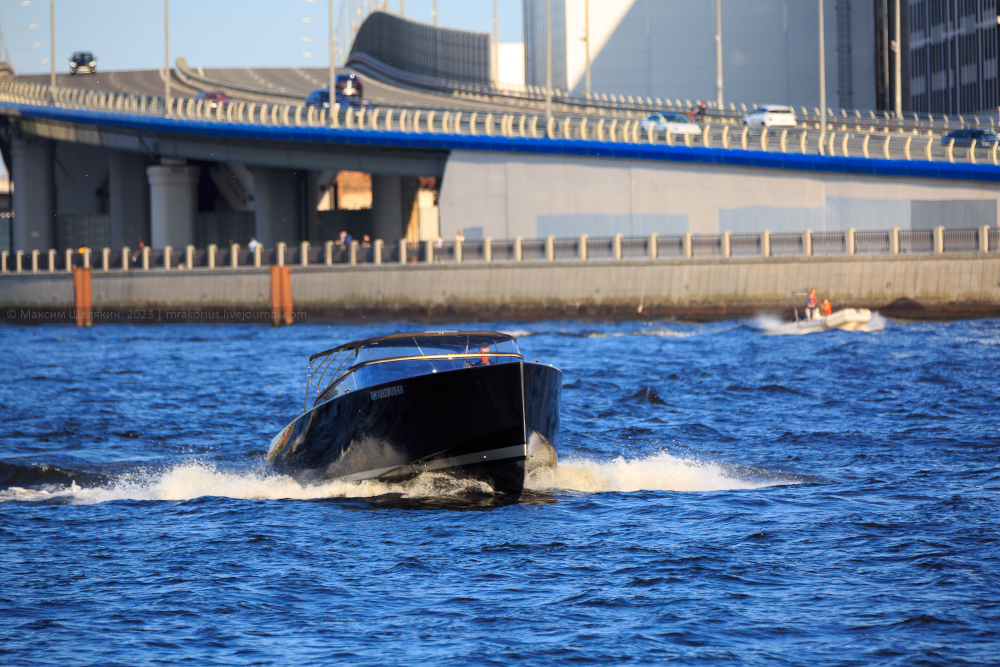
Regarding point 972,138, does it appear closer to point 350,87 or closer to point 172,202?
point 350,87

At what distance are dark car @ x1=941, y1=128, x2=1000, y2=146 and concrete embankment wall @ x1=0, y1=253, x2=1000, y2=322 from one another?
695 centimetres

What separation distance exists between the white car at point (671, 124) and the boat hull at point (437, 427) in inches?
1563

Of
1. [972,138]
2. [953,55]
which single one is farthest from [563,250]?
[953,55]

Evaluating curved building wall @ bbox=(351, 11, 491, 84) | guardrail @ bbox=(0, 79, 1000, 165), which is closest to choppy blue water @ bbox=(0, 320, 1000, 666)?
guardrail @ bbox=(0, 79, 1000, 165)

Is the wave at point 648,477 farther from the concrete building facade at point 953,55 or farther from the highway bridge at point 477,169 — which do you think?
the concrete building facade at point 953,55

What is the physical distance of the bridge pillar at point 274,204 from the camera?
64.2 meters

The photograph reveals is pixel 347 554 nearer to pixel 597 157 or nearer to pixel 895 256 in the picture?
pixel 895 256

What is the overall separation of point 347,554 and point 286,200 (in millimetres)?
55124

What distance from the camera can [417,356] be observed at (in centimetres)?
1377

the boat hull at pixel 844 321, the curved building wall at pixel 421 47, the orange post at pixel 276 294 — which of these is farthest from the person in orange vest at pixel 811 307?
the curved building wall at pixel 421 47

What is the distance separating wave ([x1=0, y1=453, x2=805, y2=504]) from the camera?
14.2 metres

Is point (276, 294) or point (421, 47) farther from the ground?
point (421, 47)

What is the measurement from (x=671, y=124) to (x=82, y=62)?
61.9 meters

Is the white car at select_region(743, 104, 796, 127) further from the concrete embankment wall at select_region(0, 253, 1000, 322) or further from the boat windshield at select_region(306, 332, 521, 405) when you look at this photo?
the boat windshield at select_region(306, 332, 521, 405)
